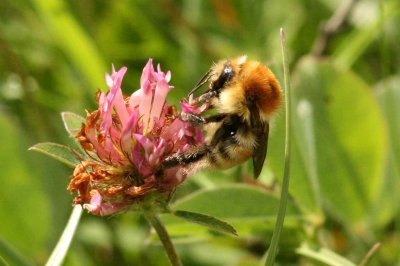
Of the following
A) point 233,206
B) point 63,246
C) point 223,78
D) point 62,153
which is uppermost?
point 223,78

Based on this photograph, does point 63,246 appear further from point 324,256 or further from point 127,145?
point 324,256

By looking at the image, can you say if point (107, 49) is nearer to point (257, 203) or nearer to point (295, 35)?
point (295, 35)

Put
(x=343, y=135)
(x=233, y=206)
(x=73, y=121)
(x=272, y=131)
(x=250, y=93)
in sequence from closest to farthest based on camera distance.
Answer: (x=250, y=93) < (x=73, y=121) < (x=233, y=206) < (x=272, y=131) < (x=343, y=135)

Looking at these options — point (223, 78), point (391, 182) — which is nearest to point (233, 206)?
point (223, 78)

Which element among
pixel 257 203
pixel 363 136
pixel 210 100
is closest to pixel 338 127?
pixel 363 136

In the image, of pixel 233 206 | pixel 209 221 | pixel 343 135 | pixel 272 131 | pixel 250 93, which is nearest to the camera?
pixel 209 221

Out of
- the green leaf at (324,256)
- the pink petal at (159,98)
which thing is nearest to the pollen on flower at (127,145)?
the pink petal at (159,98)

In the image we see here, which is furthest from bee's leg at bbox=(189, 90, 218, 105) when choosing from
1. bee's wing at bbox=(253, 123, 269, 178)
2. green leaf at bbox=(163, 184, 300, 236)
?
green leaf at bbox=(163, 184, 300, 236)

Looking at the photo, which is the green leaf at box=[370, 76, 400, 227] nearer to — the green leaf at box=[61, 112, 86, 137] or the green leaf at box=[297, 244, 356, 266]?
the green leaf at box=[297, 244, 356, 266]
